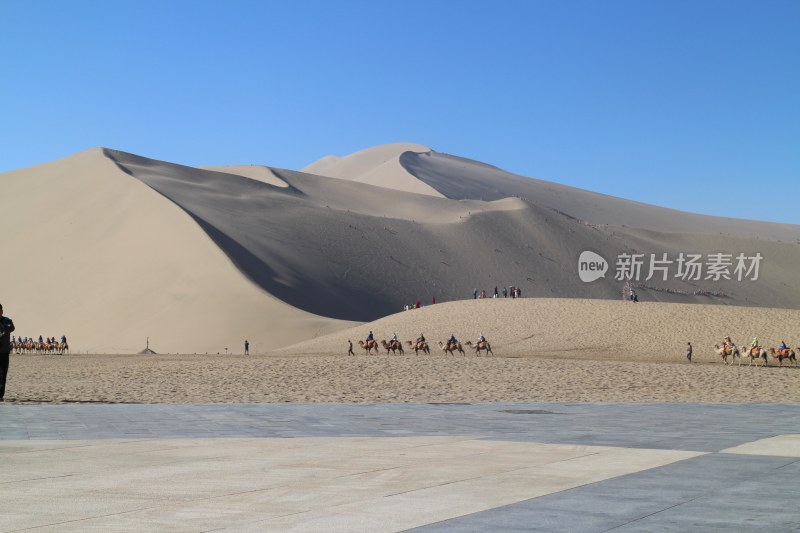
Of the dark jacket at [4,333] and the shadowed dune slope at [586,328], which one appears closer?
the dark jacket at [4,333]

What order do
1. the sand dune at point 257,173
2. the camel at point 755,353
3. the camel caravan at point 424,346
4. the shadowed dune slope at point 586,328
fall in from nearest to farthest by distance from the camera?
the camel at point 755,353
the camel caravan at point 424,346
the shadowed dune slope at point 586,328
the sand dune at point 257,173

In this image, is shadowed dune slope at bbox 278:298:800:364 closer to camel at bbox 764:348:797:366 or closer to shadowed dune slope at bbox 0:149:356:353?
camel at bbox 764:348:797:366

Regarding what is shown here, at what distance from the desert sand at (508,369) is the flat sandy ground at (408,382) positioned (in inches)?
1.4

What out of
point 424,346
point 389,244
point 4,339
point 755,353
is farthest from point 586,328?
point 389,244

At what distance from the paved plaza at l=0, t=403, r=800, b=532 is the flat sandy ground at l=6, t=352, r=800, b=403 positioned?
4835 mm

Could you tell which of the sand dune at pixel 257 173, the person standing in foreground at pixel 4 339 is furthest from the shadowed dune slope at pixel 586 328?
the sand dune at pixel 257 173

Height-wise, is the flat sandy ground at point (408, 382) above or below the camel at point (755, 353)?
below

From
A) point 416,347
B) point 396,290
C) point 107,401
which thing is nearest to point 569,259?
point 396,290

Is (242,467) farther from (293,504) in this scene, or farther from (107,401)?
(107,401)

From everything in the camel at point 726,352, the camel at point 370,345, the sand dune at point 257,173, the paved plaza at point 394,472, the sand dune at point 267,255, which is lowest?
the paved plaza at point 394,472

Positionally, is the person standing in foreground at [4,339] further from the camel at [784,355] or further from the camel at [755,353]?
the camel at [784,355]

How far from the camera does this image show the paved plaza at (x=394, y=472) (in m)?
6.36

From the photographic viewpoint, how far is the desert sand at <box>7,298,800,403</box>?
1994 centimetres

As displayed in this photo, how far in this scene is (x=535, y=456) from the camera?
9531 mm
